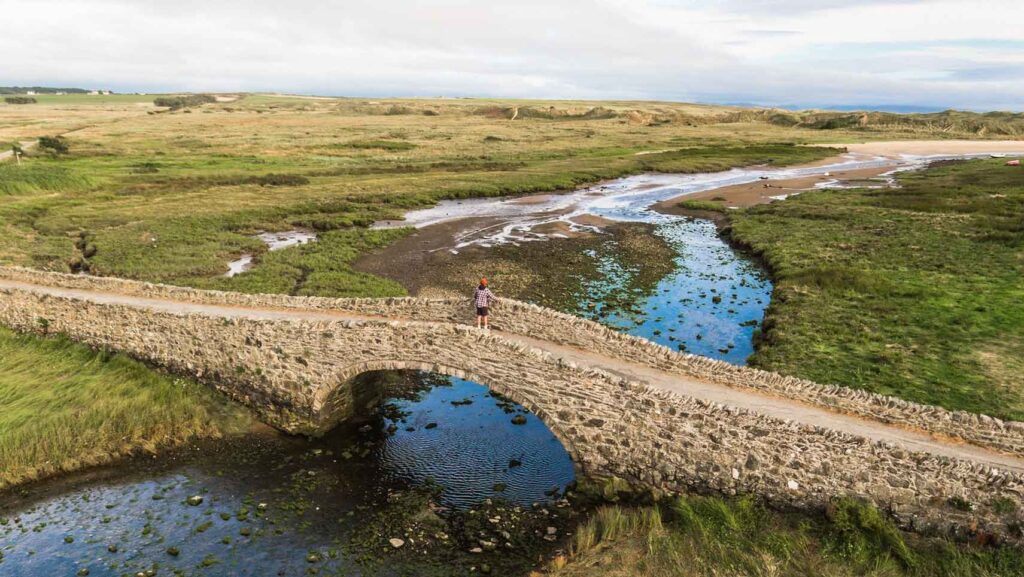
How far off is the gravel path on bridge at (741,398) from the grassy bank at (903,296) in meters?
6.93

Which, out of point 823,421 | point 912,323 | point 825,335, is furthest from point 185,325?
point 912,323

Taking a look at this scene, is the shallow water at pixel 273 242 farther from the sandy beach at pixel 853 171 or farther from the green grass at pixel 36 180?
the sandy beach at pixel 853 171

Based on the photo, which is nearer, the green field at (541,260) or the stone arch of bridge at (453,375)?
the green field at (541,260)

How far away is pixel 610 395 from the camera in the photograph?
17.1 metres

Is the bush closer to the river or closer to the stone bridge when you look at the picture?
the stone bridge

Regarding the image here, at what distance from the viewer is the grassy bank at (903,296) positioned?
2375cm

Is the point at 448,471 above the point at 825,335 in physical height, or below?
below

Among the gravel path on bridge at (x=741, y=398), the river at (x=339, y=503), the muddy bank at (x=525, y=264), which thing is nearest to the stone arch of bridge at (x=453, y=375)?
the river at (x=339, y=503)

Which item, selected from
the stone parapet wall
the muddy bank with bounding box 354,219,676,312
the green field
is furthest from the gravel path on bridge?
the muddy bank with bounding box 354,219,676,312

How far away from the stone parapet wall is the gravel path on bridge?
261 mm

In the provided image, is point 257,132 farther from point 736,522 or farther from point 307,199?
point 736,522

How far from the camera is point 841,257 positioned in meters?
42.8

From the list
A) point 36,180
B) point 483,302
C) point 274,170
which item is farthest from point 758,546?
point 274,170

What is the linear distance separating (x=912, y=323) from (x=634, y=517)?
21114mm
